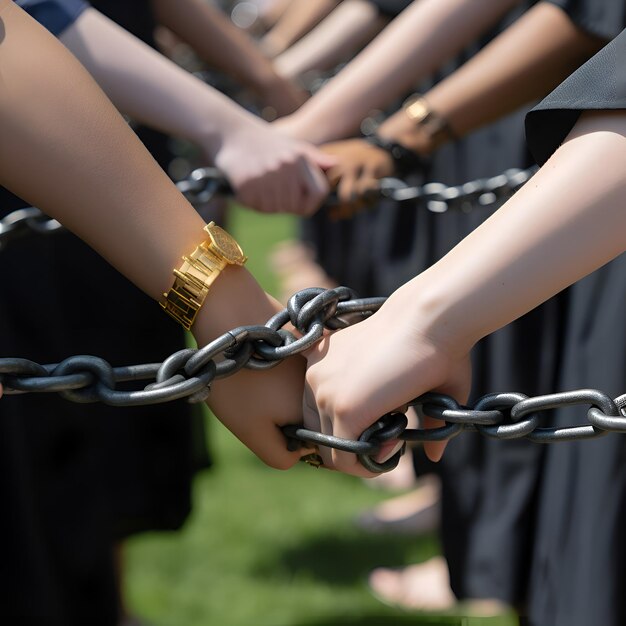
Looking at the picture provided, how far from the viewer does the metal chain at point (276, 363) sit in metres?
0.87

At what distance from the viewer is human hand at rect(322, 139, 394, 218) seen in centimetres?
148

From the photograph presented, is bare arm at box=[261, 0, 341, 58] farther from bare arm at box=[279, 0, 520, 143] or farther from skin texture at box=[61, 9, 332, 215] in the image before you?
skin texture at box=[61, 9, 332, 215]

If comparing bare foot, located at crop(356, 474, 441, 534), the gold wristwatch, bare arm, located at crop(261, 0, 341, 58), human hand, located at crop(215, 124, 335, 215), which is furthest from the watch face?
bare arm, located at crop(261, 0, 341, 58)

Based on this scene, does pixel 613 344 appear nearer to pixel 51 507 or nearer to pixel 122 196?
pixel 122 196

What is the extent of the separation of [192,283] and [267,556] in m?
1.72

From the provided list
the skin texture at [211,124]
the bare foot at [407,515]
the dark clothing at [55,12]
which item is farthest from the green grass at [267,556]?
the dark clothing at [55,12]

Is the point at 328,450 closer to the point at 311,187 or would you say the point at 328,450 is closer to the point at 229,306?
the point at 229,306

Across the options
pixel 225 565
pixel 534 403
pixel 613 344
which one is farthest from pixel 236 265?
pixel 225 565

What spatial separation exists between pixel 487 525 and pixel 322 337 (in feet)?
3.36

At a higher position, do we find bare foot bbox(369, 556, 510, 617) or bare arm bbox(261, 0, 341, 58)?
bare arm bbox(261, 0, 341, 58)

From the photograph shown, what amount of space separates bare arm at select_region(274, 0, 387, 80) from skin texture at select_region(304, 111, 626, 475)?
1585 millimetres

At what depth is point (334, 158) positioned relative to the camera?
1.51 metres

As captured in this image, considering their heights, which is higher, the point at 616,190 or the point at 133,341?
the point at 616,190

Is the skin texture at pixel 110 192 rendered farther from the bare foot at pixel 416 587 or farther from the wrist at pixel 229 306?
the bare foot at pixel 416 587
